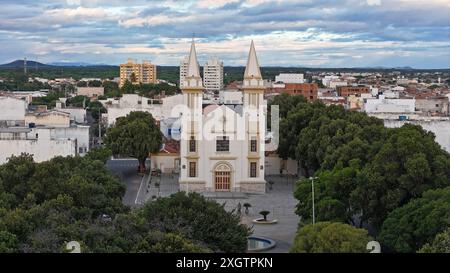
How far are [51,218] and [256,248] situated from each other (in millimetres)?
7114

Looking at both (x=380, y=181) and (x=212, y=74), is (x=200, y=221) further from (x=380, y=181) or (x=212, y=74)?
(x=212, y=74)

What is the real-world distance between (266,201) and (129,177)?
374 inches

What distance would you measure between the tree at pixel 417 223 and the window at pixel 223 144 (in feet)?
48.7

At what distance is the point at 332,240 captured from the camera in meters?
15.9

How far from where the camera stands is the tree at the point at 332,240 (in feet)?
51.2

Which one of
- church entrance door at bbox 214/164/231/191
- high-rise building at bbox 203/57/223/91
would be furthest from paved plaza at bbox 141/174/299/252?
high-rise building at bbox 203/57/223/91

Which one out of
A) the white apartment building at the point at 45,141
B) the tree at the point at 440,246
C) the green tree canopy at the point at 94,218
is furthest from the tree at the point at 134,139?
the tree at the point at 440,246

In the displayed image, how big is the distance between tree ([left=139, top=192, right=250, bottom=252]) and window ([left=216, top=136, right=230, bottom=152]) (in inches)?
608

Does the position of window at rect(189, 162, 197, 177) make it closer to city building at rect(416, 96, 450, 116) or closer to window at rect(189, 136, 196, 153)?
window at rect(189, 136, 196, 153)

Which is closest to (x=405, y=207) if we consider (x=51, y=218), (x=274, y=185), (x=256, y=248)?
(x=256, y=248)

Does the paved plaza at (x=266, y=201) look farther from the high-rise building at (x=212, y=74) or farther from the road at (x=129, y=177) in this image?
the high-rise building at (x=212, y=74)

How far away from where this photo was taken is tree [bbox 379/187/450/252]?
1859 centimetres

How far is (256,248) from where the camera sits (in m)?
22.9
